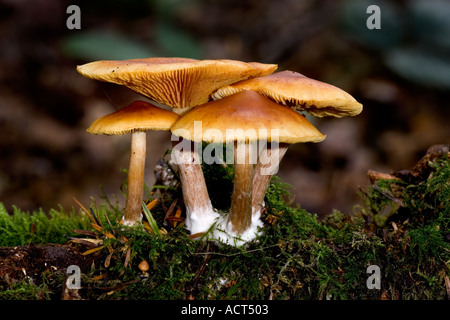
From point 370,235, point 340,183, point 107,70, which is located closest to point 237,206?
point 370,235

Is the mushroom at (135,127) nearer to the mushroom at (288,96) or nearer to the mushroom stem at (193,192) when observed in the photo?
the mushroom stem at (193,192)

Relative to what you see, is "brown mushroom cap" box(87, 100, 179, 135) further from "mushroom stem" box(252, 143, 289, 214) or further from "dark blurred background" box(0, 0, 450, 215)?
"dark blurred background" box(0, 0, 450, 215)

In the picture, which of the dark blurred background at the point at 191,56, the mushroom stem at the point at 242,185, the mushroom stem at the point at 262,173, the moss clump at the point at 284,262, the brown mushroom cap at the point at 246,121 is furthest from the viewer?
the dark blurred background at the point at 191,56

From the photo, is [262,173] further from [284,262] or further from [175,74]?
[175,74]

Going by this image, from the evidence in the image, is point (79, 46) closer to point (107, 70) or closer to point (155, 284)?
point (107, 70)

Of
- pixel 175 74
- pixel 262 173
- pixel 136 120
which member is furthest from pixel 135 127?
pixel 262 173

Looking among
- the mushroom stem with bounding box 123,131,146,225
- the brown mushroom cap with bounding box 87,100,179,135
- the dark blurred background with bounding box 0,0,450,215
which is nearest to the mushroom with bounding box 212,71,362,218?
the brown mushroom cap with bounding box 87,100,179,135

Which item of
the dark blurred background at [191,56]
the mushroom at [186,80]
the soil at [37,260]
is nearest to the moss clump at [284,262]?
the soil at [37,260]
